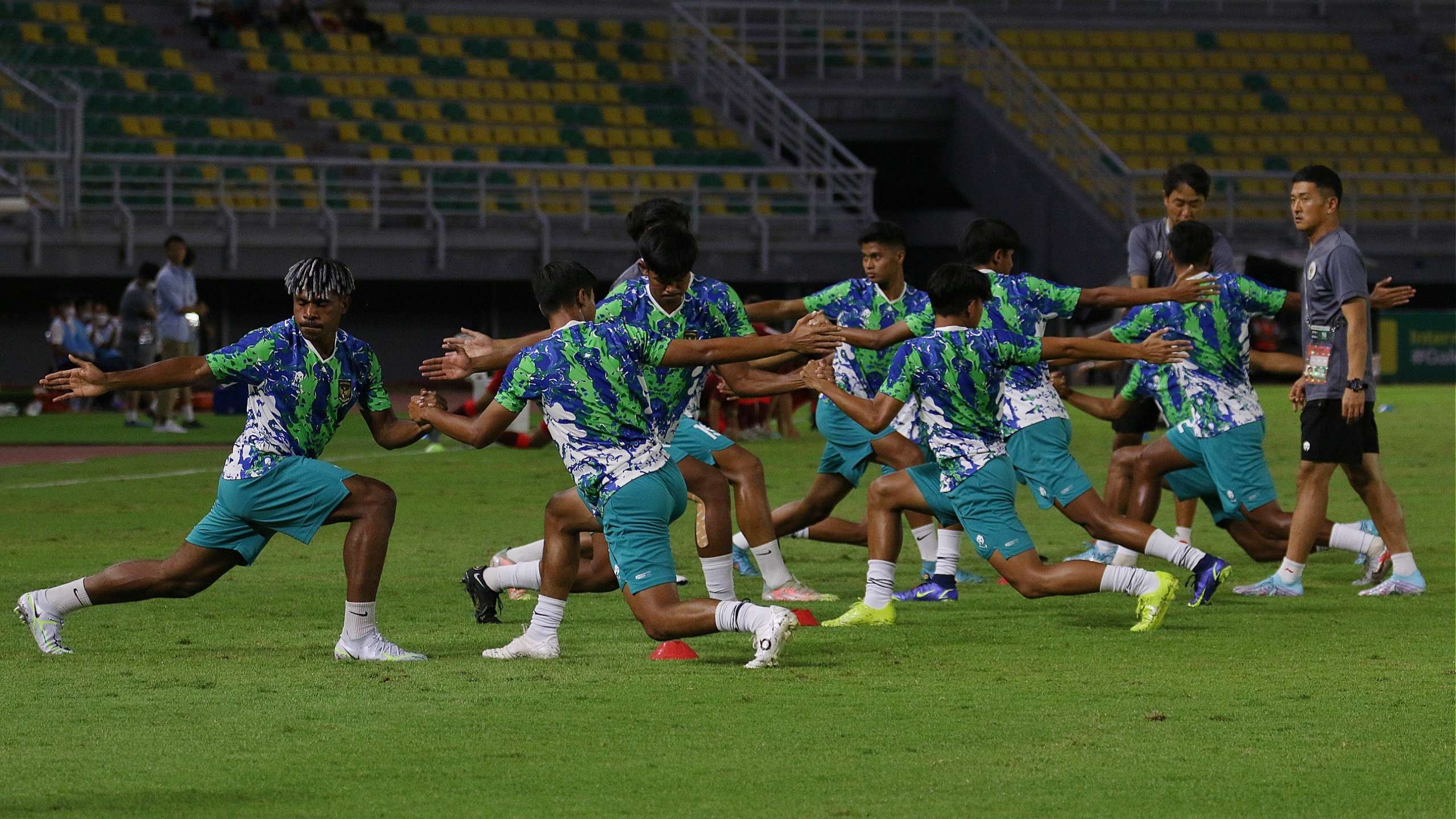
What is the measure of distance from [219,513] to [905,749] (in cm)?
320

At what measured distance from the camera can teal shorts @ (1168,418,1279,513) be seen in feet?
33.7

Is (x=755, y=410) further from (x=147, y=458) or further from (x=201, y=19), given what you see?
(x=201, y=19)

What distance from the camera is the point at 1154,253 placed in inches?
448

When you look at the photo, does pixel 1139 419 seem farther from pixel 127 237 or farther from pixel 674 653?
pixel 127 237

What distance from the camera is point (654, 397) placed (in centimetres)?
870

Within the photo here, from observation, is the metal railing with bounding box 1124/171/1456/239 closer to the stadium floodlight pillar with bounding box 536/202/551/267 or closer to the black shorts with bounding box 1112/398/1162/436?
the stadium floodlight pillar with bounding box 536/202/551/267

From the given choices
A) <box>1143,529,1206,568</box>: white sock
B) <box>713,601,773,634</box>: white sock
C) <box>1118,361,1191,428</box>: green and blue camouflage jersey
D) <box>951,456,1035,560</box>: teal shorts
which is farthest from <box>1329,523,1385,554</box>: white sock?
<box>713,601,773,634</box>: white sock

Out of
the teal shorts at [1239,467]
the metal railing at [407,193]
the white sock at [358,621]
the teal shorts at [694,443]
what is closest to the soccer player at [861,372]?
the teal shorts at [694,443]

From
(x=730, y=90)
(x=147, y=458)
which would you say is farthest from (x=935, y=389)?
(x=730, y=90)

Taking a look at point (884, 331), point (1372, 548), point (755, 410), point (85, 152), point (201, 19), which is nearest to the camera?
point (884, 331)

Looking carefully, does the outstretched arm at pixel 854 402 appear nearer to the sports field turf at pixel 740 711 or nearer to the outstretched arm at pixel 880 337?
the outstretched arm at pixel 880 337

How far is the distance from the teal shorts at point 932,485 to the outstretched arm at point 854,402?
496mm

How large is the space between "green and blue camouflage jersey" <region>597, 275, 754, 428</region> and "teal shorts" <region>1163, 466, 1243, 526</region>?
9.82 ft

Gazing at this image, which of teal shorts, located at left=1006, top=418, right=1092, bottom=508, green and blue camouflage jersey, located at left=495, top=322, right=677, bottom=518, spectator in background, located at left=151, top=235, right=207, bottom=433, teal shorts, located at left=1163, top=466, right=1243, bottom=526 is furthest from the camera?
spectator in background, located at left=151, top=235, right=207, bottom=433
